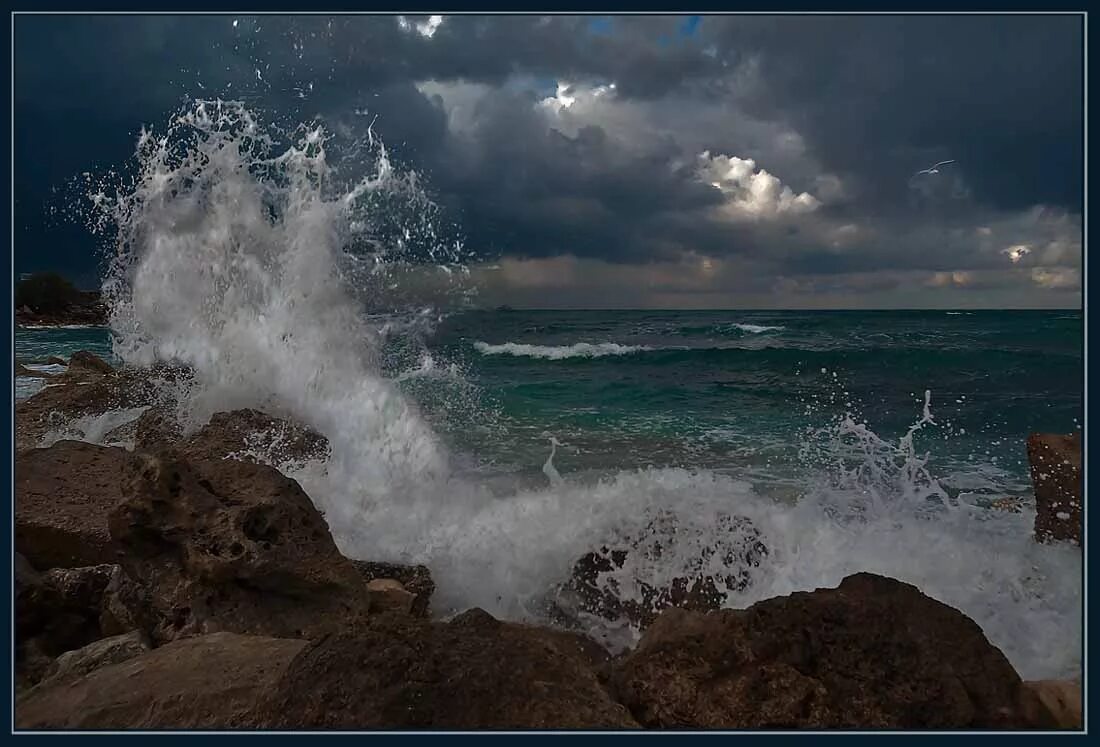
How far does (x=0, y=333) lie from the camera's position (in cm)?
225

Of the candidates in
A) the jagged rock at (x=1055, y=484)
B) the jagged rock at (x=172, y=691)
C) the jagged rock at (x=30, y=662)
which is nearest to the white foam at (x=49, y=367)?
the jagged rock at (x=30, y=662)

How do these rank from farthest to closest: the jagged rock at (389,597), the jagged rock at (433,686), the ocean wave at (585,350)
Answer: the ocean wave at (585,350), the jagged rock at (389,597), the jagged rock at (433,686)

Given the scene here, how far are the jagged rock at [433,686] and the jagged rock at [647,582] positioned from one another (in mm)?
1725

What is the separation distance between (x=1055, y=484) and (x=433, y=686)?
117 inches

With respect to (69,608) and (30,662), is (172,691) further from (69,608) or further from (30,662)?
(69,608)

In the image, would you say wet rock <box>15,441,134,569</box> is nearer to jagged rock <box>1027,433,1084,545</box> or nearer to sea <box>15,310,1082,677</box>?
sea <box>15,310,1082,677</box>

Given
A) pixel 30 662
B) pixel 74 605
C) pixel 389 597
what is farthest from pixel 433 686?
pixel 74 605

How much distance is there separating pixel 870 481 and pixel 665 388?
4.92 meters

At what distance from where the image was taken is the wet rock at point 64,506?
3.30 metres

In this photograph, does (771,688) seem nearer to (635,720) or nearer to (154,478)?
(635,720)

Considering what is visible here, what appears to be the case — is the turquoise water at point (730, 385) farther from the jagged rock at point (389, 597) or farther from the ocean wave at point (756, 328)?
the jagged rock at point (389, 597)

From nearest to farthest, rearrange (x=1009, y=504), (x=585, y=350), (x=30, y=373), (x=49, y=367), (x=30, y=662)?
1. (x=30, y=662)
2. (x=1009, y=504)
3. (x=30, y=373)
4. (x=49, y=367)
5. (x=585, y=350)

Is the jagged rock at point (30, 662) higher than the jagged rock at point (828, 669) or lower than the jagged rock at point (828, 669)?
lower

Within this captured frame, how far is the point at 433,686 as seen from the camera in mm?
1803
